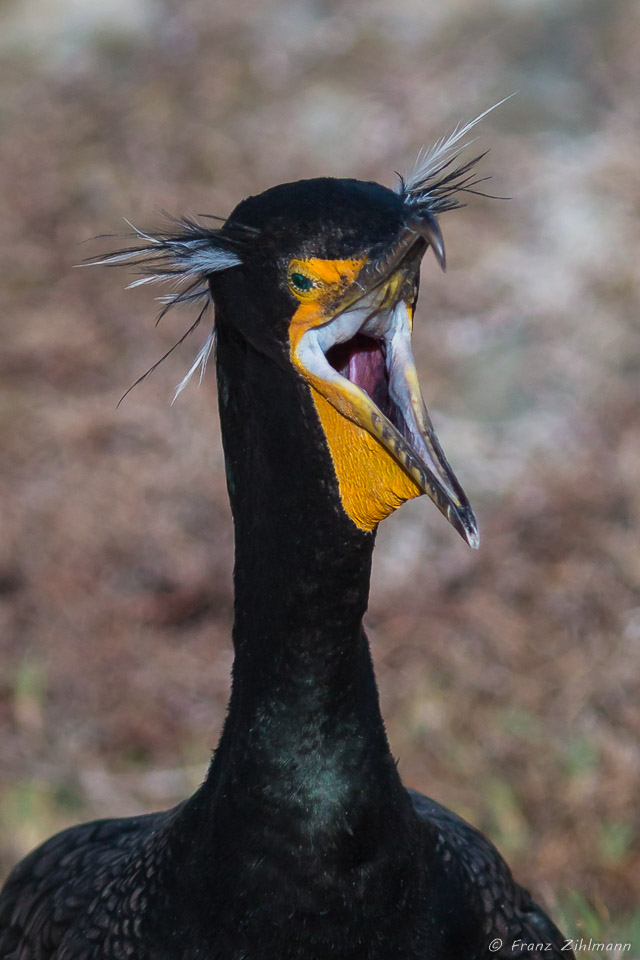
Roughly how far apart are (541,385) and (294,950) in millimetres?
4482

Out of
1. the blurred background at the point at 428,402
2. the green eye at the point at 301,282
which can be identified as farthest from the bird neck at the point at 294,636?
the blurred background at the point at 428,402

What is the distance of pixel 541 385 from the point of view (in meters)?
6.18

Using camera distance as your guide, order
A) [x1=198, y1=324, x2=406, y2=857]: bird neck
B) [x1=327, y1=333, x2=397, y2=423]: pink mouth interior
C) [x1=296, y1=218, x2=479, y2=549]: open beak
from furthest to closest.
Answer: [x1=327, y1=333, x2=397, y2=423]: pink mouth interior → [x1=198, y1=324, x2=406, y2=857]: bird neck → [x1=296, y1=218, x2=479, y2=549]: open beak

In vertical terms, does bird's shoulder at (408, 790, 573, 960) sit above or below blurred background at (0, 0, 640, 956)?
below

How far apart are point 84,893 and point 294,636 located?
34.2 inches

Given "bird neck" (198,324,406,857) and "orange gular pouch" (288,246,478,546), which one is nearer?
"orange gular pouch" (288,246,478,546)

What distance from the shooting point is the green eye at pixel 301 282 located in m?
1.90

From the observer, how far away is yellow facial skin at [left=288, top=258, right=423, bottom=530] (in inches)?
74.0

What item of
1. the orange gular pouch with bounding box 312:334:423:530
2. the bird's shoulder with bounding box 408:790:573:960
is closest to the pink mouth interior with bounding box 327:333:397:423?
the orange gular pouch with bounding box 312:334:423:530

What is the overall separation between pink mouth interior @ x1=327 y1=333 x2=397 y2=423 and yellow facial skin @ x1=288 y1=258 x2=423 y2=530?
0.20 metres

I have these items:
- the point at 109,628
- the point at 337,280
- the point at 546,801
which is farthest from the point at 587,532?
the point at 337,280

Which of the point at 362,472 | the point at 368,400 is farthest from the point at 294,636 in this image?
the point at 368,400

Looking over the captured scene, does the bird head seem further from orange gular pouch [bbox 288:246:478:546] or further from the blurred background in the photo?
the blurred background

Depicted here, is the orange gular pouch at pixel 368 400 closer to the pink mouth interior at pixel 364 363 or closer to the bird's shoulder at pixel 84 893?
the pink mouth interior at pixel 364 363
